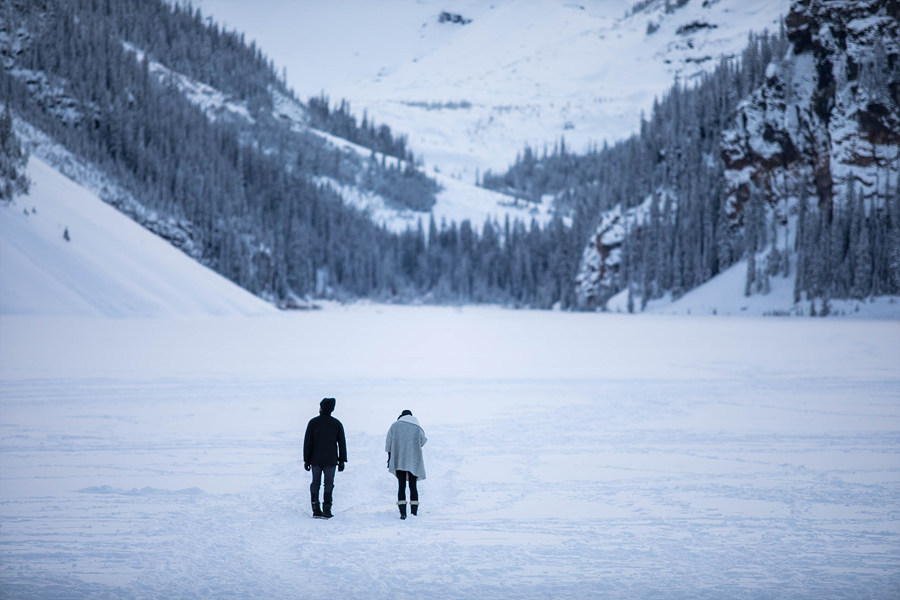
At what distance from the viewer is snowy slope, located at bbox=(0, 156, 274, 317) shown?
137ft

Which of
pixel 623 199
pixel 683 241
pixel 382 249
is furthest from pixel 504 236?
pixel 683 241

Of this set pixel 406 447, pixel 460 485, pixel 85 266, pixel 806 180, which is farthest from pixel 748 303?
pixel 406 447

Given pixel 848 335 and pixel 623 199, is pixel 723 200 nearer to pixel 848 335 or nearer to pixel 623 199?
pixel 623 199

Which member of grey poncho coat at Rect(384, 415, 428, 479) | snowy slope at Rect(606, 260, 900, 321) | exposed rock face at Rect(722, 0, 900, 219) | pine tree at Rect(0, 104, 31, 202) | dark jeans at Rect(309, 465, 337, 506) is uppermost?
exposed rock face at Rect(722, 0, 900, 219)

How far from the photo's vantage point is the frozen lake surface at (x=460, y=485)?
27.0 ft

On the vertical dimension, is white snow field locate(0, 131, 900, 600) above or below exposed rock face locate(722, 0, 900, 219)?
below

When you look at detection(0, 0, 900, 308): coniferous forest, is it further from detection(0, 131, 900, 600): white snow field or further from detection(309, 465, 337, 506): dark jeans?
detection(309, 465, 337, 506): dark jeans

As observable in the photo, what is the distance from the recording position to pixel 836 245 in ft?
242

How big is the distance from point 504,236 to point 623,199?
Result: 56.9m

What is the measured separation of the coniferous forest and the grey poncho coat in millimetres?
72968

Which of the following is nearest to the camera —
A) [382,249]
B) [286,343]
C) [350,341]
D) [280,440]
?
[280,440]

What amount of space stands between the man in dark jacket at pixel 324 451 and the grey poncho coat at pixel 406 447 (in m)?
0.74

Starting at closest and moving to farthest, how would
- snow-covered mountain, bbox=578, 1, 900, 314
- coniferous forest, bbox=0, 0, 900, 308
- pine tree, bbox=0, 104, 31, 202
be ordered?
pine tree, bbox=0, 104, 31, 202
snow-covered mountain, bbox=578, 1, 900, 314
coniferous forest, bbox=0, 0, 900, 308

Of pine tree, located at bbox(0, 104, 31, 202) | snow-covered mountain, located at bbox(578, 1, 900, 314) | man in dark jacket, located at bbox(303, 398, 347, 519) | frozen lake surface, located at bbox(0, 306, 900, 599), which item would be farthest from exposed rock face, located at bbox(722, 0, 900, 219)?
man in dark jacket, located at bbox(303, 398, 347, 519)
